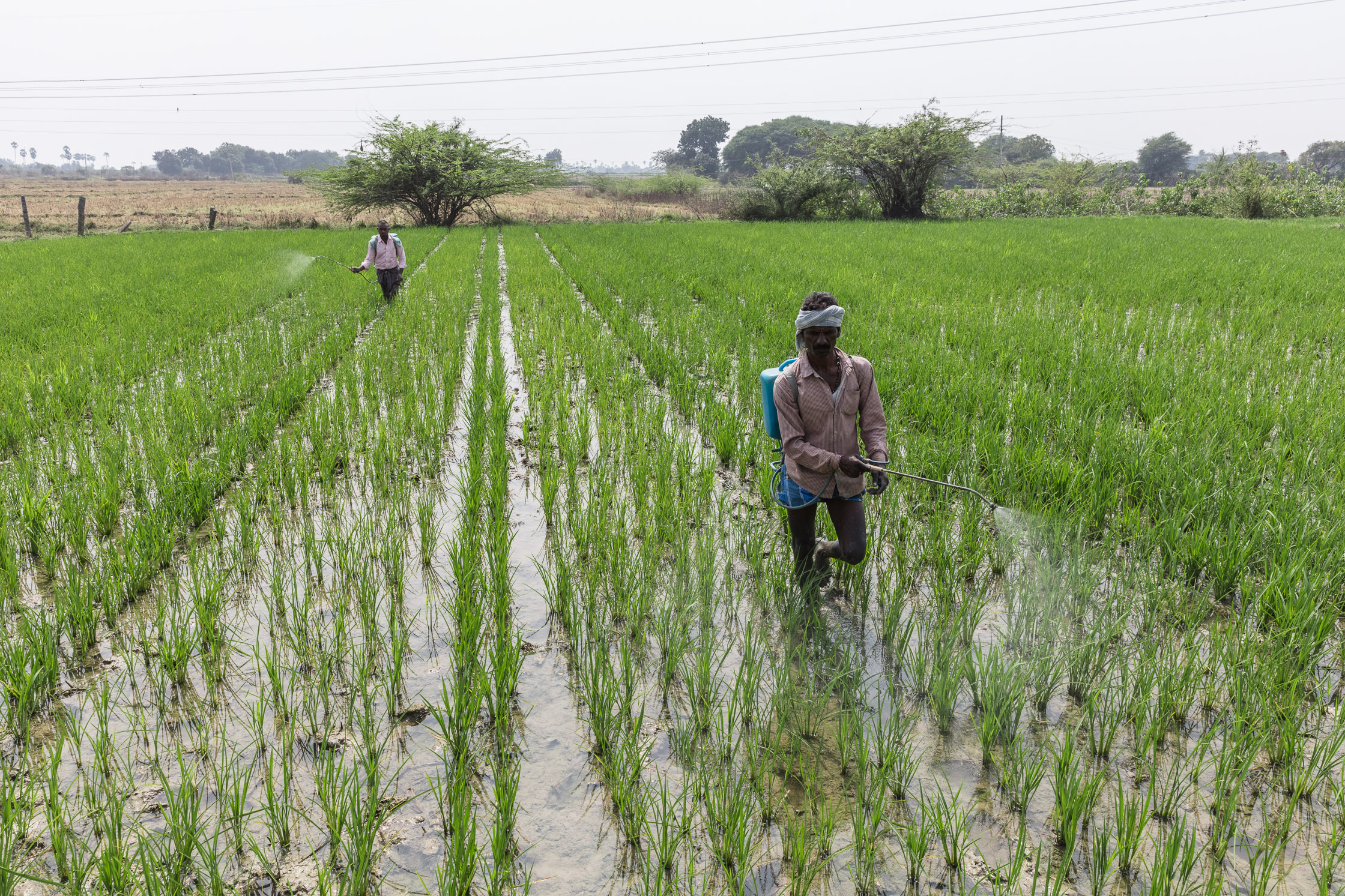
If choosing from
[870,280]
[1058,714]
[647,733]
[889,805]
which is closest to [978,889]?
[889,805]

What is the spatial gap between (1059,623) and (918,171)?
84.0 ft

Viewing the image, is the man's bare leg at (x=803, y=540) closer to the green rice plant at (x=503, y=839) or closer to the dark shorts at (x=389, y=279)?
the green rice plant at (x=503, y=839)

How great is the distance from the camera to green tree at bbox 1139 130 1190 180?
6781 cm

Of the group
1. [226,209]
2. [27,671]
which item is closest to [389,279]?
[27,671]

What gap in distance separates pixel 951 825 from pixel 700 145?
82.9 meters

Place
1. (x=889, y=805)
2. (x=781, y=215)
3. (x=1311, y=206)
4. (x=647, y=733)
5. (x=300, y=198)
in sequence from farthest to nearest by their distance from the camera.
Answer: (x=300, y=198) < (x=781, y=215) < (x=1311, y=206) < (x=647, y=733) < (x=889, y=805)

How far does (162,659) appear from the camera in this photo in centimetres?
205

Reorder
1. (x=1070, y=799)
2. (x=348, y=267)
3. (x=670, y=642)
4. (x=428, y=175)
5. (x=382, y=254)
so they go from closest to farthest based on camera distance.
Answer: (x=1070, y=799), (x=670, y=642), (x=382, y=254), (x=348, y=267), (x=428, y=175)

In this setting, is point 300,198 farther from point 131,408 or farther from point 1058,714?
point 1058,714

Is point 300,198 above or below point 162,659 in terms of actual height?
above

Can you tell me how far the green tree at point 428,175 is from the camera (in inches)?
924

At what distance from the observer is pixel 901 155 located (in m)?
24.4

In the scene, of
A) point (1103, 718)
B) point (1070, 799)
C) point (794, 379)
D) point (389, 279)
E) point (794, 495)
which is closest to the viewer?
point (1070, 799)

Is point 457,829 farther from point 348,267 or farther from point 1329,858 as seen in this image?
point 348,267
